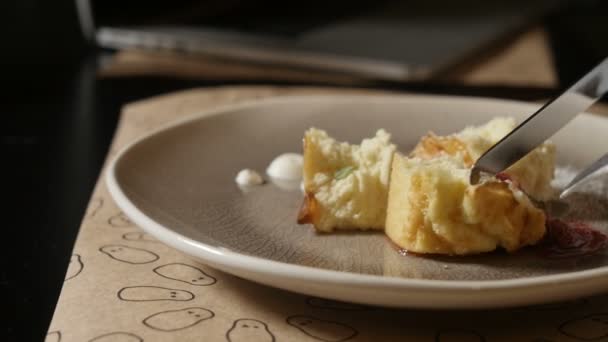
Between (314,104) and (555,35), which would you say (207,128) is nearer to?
(314,104)

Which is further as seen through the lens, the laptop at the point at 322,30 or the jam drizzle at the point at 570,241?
the laptop at the point at 322,30

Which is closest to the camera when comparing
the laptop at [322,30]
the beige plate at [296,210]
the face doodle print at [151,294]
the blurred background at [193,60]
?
the beige plate at [296,210]

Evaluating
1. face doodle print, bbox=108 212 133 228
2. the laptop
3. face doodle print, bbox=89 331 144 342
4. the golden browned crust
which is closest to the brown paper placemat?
face doodle print, bbox=89 331 144 342

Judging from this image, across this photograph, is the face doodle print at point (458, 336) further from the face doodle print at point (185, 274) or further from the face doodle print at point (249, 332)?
the face doodle print at point (185, 274)

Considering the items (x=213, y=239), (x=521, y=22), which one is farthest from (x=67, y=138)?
(x=521, y=22)

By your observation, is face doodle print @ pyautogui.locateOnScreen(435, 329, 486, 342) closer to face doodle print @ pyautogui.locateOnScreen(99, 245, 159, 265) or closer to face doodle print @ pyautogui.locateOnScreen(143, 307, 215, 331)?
face doodle print @ pyautogui.locateOnScreen(143, 307, 215, 331)

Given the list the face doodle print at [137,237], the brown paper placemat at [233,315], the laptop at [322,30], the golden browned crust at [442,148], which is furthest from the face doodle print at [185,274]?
the laptop at [322,30]
